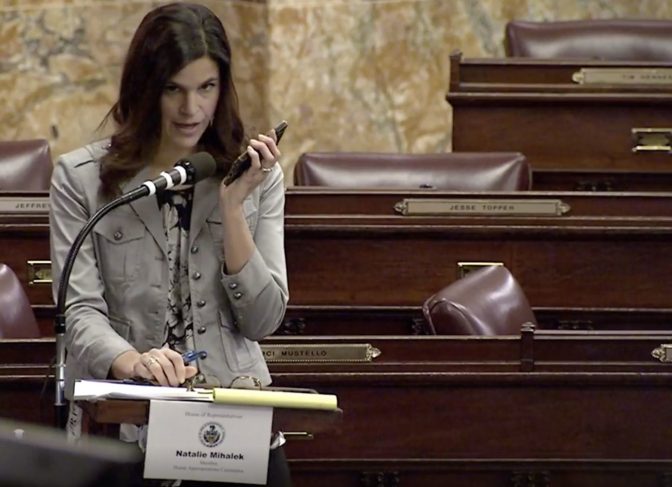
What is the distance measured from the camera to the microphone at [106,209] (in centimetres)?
186

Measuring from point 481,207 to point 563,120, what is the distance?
0.92 meters

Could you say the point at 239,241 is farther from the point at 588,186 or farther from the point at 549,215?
the point at 588,186

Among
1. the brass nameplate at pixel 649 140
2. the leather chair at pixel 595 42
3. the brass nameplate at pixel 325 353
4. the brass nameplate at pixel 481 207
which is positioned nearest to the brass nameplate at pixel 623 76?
the brass nameplate at pixel 649 140

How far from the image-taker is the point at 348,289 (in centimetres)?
336

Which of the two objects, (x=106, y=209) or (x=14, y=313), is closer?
(x=106, y=209)

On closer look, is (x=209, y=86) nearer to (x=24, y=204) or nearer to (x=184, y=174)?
(x=184, y=174)

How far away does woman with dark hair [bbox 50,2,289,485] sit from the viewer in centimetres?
193

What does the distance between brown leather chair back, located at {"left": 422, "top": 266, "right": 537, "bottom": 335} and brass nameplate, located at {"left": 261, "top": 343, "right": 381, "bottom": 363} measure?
0.20 meters

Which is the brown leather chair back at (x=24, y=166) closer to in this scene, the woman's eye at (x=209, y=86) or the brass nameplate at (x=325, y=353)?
the brass nameplate at (x=325, y=353)

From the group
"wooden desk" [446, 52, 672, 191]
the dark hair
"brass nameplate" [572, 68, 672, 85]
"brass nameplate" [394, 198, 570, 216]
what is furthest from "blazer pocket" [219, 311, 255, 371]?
"brass nameplate" [572, 68, 672, 85]

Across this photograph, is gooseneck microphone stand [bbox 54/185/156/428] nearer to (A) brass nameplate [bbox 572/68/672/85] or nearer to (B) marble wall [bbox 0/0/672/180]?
(A) brass nameplate [bbox 572/68/672/85]

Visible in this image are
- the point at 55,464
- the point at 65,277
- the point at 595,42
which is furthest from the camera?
the point at 595,42

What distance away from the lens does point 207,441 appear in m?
1.72

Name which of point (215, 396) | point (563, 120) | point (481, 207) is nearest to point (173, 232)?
point (215, 396)
